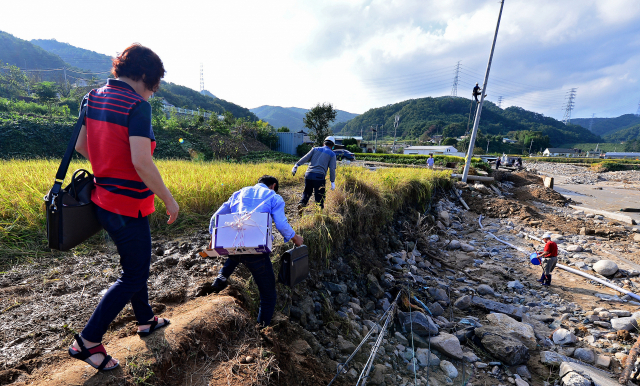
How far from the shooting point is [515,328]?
12.1 ft

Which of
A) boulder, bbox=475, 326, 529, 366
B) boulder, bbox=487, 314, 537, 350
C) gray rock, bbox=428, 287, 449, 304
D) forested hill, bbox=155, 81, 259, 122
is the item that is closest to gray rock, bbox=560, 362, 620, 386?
boulder, bbox=475, 326, 529, 366

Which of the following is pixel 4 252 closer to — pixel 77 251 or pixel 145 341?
pixel 77 251

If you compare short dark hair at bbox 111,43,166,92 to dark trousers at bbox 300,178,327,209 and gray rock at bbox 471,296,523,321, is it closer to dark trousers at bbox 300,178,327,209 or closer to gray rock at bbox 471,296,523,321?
dark trousers at bbox 300,178,327,209

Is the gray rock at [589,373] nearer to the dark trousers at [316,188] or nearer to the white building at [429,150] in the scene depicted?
the dark trousers at [316,188]

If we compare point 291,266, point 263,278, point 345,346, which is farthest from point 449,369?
point 263,278

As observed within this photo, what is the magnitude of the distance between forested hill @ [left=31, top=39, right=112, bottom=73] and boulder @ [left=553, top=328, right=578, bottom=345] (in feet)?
406

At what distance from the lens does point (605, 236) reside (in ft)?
24.1

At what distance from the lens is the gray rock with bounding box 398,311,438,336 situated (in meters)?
3.43

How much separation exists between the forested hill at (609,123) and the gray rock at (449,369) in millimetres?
221882

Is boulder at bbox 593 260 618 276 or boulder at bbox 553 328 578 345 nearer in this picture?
boulder at bbox 553 328 578 345

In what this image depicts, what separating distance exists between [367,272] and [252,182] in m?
3.13

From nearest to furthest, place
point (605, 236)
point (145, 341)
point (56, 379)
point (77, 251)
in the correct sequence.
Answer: point (56, 379) < point (145, 341) < point (77, 251) < point (605, 236)

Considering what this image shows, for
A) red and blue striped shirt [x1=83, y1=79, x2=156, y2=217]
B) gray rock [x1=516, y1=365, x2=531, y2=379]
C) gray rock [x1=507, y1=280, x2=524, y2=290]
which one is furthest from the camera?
gray rock [x1=507, y1=280, x2=524, y2=290]

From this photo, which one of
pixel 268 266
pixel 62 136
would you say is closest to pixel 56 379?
pixel 268 266
